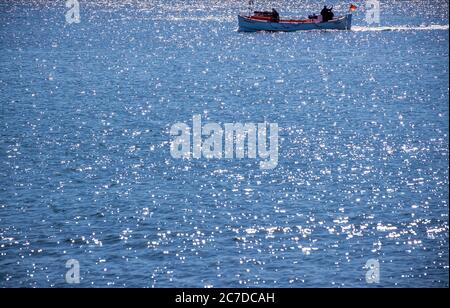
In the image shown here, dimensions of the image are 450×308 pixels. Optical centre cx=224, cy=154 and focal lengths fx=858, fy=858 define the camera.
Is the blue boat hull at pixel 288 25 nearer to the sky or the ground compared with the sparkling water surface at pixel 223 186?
nearer to the sky

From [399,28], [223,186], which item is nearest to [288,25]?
[399,28]

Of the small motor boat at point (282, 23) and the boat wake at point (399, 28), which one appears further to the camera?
the boat wake at point (399, 28)

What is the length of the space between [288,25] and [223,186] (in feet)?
368

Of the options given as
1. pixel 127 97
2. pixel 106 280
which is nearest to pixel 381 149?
pixel 106 280

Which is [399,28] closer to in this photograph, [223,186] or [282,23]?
[282,23]

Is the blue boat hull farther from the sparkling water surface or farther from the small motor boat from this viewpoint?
the sparkling water surface

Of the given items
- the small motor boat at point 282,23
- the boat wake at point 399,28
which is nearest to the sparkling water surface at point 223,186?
the small motor boat at point 282,23

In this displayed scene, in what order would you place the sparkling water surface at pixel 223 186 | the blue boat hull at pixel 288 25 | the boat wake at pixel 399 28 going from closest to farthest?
the sparkling water surface at pixel 223 186 < the blue boat hull at pixel 288 25 < the boat wake at pixel 399 28

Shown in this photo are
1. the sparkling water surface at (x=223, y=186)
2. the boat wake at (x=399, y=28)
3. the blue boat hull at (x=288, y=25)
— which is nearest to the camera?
the sparkling water surface at (x=223, y=186)

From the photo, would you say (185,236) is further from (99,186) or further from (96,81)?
(96,81)

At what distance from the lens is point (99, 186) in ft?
166

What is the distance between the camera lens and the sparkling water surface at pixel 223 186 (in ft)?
123

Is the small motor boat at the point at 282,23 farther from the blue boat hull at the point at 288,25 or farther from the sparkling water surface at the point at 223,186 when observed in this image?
the sparkling water surface at the point at 223,186

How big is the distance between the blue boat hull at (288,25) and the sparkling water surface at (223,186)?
51502 millimetres
